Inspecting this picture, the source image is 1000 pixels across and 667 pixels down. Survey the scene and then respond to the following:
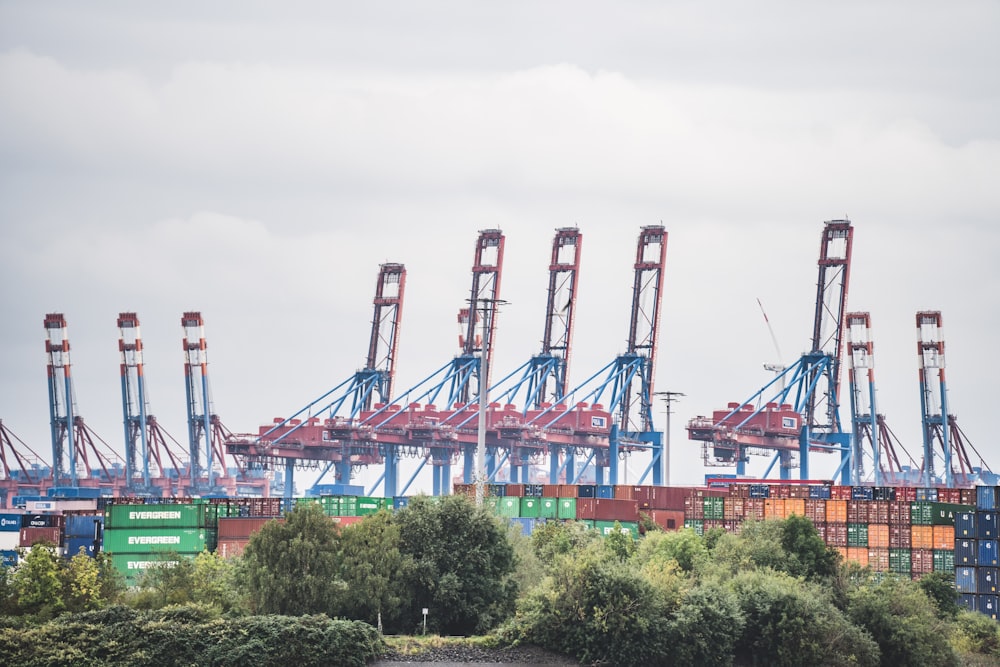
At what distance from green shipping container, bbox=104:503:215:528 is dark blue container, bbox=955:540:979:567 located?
3122 cm

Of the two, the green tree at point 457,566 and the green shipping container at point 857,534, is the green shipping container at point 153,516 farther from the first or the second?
the green shipping container at point 857,534

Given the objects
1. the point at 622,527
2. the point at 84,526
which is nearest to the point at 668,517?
the point at 622,527

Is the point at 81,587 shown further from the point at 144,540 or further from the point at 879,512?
→ the point at 879,512

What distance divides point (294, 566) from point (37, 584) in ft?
27.4

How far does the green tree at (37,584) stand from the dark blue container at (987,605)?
3684 centimetres

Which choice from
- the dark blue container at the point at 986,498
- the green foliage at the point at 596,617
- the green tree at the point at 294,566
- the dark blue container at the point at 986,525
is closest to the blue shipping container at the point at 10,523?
the green tree at the point at 294,566

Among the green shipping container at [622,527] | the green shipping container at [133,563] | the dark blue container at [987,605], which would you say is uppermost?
the green shipping container at [622,527]

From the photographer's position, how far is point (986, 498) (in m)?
67.4

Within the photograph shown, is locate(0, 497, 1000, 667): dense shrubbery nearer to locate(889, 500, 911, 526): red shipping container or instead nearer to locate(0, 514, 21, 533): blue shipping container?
locate(889, 500, 911, 526): red shipping container

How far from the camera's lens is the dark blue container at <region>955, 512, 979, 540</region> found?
6731cm

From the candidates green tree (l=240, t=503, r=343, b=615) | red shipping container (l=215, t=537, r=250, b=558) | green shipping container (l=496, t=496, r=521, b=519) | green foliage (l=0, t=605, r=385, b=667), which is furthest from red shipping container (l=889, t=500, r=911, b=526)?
green foliage (l=0, t=605, r=385, b=667)

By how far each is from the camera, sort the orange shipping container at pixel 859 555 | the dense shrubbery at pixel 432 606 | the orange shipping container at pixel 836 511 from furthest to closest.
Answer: the orange shipping container at pixel 836 511 < the orange shipping container at pixel 859 555 < the dense shrubbery at pixel 432 606

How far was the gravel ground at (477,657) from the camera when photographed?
44906mm

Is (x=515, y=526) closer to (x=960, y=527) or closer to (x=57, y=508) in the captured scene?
(x=960, y=527)
